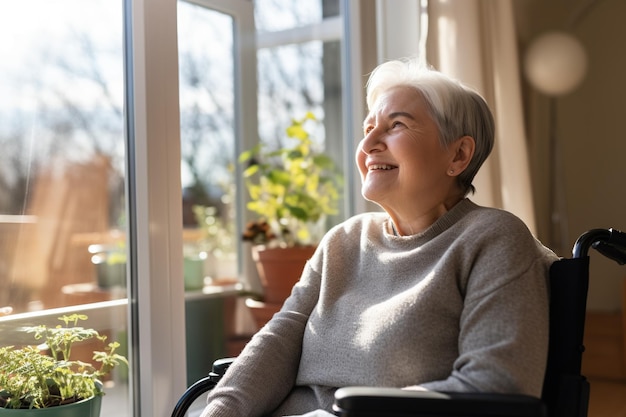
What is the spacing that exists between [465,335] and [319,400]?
1.23 feet

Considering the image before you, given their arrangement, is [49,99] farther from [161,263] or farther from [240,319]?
[240,319]

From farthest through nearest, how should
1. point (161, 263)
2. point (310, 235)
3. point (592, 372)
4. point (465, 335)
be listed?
point (592, 372) < point (310, 235) < point (161, 263) < point (465, 335)

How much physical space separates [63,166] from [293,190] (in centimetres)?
112

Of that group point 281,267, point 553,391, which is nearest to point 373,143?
point 553,391

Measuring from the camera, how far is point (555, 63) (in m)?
4.65

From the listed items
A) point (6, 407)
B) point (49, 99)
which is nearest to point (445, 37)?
point (49, 99)

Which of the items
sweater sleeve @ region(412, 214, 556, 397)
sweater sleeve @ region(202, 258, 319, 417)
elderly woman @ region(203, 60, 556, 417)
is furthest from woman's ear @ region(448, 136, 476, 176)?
sweater sleeve @ region(202, 258, 319, 417)

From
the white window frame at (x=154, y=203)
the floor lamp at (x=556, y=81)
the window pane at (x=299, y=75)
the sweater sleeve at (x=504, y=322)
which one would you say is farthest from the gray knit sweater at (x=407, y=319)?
the floor lamp at (x=556, y=81)

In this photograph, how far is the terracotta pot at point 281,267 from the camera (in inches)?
107

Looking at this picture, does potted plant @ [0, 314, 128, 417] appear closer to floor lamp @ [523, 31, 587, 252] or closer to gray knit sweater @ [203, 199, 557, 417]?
gray knit sweater @ [203, 199, 557, 417]

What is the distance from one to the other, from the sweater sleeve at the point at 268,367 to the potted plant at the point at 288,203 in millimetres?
999

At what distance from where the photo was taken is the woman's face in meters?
1.58

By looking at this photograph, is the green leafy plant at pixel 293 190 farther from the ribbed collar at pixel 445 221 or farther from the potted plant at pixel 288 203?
the ribbed collar at pixel 445 221

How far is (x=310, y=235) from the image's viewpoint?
9.77 ft
